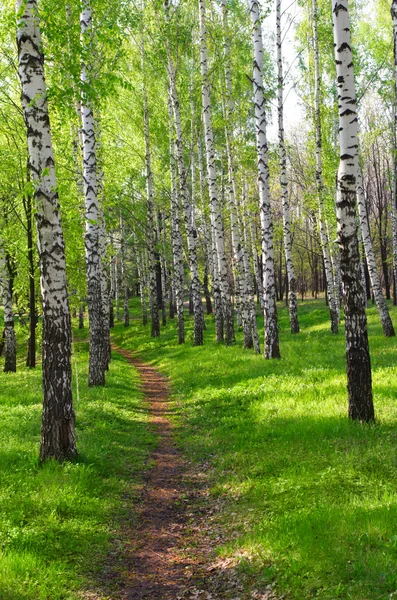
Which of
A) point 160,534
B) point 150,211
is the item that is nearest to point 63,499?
point 160,534

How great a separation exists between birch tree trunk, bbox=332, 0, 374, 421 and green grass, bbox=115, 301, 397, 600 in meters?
0.82

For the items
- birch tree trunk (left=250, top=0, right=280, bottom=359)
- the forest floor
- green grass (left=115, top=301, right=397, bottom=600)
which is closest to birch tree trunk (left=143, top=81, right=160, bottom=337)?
birch tree trunk (left=250, top=0, right=280, bottom=359)

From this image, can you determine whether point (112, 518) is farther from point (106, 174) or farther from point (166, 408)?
point (106, 174)

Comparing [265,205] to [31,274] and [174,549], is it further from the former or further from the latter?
[174,549]

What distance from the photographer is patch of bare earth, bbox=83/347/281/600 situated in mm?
5082

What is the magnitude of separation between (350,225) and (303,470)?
401cm

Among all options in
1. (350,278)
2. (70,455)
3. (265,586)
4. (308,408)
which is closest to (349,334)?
(350,278)

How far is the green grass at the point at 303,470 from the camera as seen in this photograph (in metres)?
4.64

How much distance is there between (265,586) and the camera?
15.7 ft

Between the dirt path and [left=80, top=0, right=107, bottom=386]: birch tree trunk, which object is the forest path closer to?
the dirt path

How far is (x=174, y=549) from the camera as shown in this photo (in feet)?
19.9

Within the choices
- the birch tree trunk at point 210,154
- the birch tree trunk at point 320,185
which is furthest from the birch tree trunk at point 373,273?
the birch tree trunk at point 210,154

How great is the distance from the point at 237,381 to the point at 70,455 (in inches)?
266

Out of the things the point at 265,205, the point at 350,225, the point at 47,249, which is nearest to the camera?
the point at 47,249
